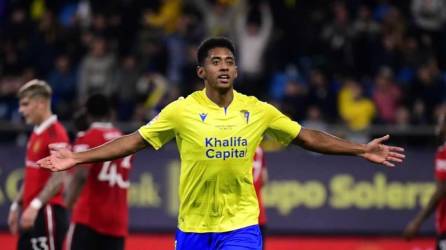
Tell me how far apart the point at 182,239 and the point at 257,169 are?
3.23 m

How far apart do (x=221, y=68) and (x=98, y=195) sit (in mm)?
2907

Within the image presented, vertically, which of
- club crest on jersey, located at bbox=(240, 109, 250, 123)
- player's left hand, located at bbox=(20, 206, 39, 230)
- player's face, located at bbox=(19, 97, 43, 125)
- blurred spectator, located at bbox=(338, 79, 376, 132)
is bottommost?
player's left hand, located at bbox=(20, 206, 39, 230)

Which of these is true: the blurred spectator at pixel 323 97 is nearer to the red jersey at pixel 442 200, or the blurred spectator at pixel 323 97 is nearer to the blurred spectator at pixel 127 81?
the blurred spectator at pixel 127 81

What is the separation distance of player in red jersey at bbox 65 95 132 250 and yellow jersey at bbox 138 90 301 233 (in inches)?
92.0

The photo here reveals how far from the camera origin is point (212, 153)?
8.58 metres

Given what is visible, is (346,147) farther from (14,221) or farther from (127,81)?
(127,81)

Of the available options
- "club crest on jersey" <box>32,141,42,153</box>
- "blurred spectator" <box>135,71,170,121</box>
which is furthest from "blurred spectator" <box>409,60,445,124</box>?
"club crest on jersey" <box>32,141,42,153</box>

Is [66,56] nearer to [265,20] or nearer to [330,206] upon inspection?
[265,20]

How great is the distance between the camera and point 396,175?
16.8m

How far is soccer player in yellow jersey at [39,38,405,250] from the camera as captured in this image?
8.58 metres

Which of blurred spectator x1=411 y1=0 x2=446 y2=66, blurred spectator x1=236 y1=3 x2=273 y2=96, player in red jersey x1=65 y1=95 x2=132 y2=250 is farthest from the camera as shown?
blurred spectator x1=411 y1=0 x2=446 y2=66

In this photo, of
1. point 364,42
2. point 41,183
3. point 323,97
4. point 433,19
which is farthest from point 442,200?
point 433,19

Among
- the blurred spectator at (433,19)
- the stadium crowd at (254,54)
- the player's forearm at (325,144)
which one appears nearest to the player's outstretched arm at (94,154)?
the player's forearm at (325,144)

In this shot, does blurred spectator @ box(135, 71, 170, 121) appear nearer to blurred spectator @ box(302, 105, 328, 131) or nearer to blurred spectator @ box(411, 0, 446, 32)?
blurred spectator @ box(302, 105, 328, 131)
